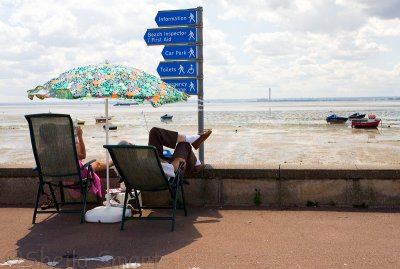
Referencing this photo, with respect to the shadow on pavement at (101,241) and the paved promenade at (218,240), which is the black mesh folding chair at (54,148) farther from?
the paved promenade at (218,240)

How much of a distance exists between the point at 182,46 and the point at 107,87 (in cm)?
255

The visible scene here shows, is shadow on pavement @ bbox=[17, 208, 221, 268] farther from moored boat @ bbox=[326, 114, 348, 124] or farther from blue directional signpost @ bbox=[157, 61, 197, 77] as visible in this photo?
moored boat @ bbox=[326, 114, 348, 124]

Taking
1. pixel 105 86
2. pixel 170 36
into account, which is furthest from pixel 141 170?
pixel 170 36

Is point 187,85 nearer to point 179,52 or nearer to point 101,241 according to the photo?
point 179,52

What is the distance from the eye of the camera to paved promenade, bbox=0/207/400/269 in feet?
14.0

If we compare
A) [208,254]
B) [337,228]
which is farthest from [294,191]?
[208,254]

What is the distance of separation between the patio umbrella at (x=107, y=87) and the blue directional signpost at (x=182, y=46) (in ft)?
5.65

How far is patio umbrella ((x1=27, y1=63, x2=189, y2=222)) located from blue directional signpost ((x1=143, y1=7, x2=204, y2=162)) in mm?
1721

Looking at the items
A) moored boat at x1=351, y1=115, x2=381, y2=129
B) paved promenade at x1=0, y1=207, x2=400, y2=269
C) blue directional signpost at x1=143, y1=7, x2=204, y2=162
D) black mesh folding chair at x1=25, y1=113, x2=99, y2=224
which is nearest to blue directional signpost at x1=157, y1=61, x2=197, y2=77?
blue directional signpost at x1=143, y1=7, x2=204, y2=162

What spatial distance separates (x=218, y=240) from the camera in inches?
192

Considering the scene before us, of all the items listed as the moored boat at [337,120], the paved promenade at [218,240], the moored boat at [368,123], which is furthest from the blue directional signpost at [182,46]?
the moored boat at [337,120]

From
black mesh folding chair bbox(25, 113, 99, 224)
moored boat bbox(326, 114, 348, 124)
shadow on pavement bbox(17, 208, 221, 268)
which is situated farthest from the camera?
moored boat bbox(326, 114, 348, 124)

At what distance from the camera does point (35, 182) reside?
21.6ft

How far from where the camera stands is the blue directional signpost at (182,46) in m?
7.50
